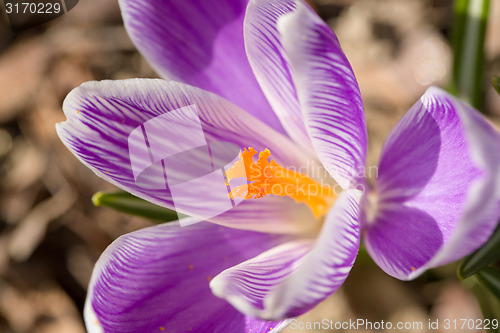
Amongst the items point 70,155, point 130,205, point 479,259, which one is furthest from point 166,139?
point 70,155

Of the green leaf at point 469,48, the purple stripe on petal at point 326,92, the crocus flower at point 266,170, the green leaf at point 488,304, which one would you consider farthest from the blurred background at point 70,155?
the purple stripe on petal at point 326,92

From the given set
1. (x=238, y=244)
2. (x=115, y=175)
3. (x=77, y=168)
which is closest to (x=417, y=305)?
(x=238, y=244)

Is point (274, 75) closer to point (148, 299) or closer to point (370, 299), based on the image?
point (148, 299)

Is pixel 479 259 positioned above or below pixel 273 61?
below

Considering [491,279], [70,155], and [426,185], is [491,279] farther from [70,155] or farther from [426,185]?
[70,155]

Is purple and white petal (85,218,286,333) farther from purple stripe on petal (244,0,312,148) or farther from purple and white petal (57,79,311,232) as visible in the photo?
purple stripe on petal (244,0,312,148)

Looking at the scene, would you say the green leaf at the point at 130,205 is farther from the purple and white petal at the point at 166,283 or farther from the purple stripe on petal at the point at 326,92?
the purple stripe on petal at the point at 326,92
